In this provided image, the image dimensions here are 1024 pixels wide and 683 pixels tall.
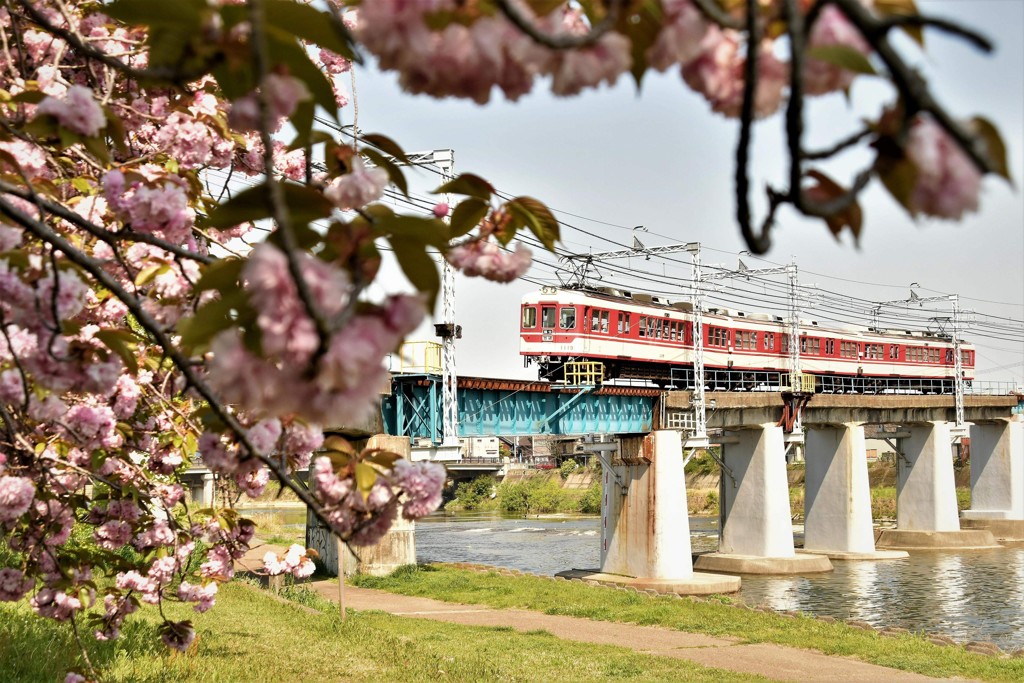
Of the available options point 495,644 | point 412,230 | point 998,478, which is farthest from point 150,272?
point 998,478

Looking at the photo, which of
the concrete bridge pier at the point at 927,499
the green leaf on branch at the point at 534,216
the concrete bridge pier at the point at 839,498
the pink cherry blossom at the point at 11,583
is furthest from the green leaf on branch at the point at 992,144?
the concrete bridge pier at the point at 927,499

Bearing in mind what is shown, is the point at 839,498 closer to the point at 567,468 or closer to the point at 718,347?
the point at 718,347

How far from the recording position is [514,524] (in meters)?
58.4

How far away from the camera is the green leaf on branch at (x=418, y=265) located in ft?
5.76

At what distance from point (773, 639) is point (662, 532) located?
1126cm

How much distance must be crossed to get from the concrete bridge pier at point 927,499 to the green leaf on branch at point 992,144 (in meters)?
42.3

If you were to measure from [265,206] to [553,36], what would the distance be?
621 mm

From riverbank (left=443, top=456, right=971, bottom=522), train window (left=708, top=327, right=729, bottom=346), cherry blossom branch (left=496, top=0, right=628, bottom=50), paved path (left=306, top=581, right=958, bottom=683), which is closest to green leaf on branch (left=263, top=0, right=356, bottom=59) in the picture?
cherry blossom branch (left=496, top=0, right=628, bottom=50)

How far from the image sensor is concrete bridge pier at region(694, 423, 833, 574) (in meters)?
31.8

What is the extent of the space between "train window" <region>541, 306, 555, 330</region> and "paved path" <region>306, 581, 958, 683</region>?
954cm

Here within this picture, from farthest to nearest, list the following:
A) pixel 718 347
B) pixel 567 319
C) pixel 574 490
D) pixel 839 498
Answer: pixel 574 490 < pixel 839 498 < pixel 718 347 < pixel 567 319

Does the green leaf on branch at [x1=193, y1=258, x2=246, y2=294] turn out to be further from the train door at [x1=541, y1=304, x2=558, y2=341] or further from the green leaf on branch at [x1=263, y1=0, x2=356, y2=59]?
the train door at [x1=541, y1=304, x2=558, y2=341]

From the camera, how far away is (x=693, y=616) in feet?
61.0

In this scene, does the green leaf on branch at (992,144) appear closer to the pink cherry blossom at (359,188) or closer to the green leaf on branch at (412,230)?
the green leaf on branch at (412,230)
